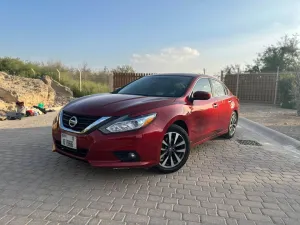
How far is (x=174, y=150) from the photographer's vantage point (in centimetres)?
399

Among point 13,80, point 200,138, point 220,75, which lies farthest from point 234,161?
point 220,75

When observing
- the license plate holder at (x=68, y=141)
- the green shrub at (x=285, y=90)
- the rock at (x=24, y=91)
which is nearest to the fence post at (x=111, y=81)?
the rock at (x=24, y=91)

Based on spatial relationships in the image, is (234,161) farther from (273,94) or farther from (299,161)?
(273,94)

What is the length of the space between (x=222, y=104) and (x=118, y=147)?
121 inches

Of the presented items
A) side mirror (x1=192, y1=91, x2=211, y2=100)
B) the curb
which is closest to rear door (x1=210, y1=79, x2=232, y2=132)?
side mirror (x1=192, y1=91, x2=211, y2=100)

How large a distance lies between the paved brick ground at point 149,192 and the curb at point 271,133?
55.2 inches

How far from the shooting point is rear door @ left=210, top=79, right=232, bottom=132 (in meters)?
5.44

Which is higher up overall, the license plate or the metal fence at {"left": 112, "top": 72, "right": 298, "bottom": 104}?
the metal fence at {"left": 112, "top": 72, "right": 298, "bottom": 104}

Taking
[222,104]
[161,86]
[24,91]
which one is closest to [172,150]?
[161,86]

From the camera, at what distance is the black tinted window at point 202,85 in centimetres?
478

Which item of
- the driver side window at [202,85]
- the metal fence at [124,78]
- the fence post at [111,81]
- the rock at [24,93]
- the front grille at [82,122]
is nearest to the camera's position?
the front grille at [82,122]

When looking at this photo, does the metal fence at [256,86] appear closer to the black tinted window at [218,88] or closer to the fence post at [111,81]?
the fence post at [111,81]

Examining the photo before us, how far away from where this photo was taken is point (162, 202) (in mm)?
3088

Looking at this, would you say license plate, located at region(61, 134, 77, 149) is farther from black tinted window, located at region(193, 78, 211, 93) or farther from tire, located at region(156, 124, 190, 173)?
black tinted window, located at region(193, 78, 211, 93)
